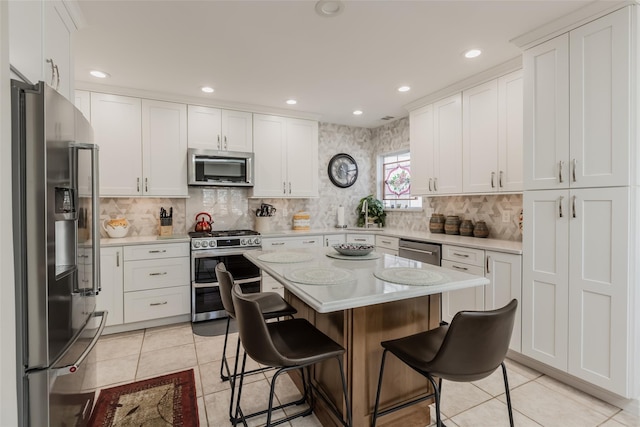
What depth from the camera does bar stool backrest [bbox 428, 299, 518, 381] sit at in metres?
1.21

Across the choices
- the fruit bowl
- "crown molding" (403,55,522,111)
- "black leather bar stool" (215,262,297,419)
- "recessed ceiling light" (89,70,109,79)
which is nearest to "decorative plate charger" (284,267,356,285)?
"black leather bar stool" (215,262,297,419)

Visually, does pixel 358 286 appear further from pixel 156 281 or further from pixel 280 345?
pixel 156 281

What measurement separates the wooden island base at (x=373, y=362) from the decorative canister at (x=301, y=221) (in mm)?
2620

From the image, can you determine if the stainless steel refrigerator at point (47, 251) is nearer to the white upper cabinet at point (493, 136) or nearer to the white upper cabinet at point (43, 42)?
the white upper cabinet at point (43, 42)

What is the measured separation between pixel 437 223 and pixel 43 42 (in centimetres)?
378

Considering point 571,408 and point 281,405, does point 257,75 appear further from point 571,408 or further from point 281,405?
point 571,408

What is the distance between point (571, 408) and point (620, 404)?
0.31 meters

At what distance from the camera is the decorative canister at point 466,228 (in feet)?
11.5

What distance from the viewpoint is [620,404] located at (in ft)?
6.54

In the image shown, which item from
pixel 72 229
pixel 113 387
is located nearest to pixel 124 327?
pixel 113 387

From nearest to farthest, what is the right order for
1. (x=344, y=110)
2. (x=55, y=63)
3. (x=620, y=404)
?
(x=55, y=63), (x=620, y=404), (x=344, y=110)

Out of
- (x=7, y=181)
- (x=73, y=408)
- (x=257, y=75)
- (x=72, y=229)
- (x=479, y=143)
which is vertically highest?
(x=257, y=75)

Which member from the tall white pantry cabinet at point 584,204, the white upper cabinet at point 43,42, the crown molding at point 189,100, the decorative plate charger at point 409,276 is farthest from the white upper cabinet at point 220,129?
the tall white pantry cabinet at point 584,204

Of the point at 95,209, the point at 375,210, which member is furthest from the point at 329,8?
the point at 375,210
